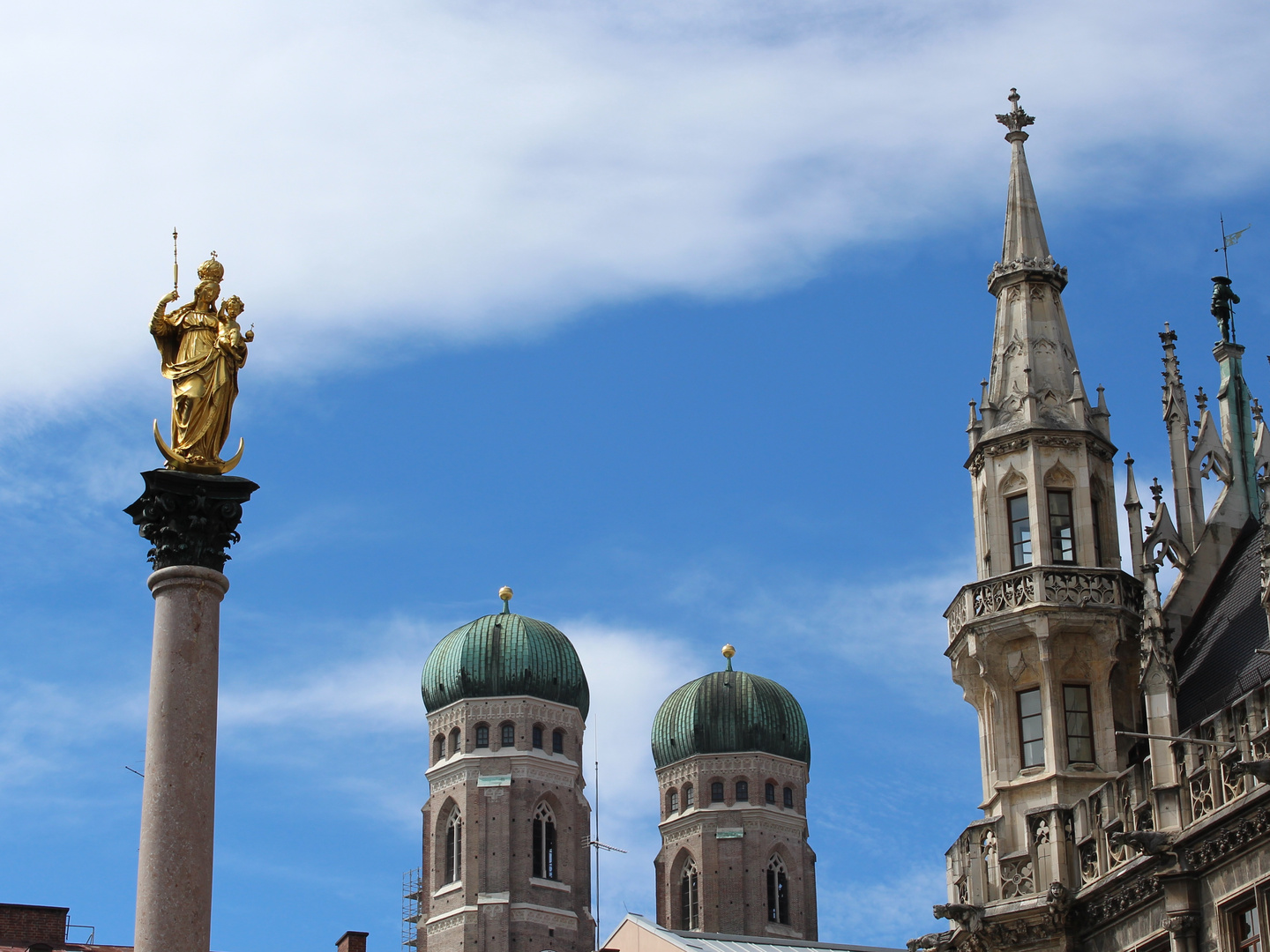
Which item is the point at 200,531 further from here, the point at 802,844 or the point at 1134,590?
the point at 802,844

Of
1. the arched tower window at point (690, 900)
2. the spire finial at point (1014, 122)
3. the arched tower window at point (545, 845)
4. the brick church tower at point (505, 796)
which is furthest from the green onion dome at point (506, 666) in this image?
the spire finial at point (1014, 122)

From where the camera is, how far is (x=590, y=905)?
14538 cm

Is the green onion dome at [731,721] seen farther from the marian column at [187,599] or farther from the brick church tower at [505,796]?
the marian column at [187,599]

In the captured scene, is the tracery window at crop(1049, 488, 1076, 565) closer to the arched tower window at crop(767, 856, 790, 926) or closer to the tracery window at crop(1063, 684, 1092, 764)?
the tracery window at crop(1063, 684, 1092, 764)

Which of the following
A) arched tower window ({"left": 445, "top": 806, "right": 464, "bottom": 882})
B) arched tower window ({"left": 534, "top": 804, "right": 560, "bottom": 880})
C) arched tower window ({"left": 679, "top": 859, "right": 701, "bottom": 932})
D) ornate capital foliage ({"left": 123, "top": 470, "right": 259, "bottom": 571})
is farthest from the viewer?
arched tower window ({"left": 679, "top": 859, "right": 701, "bottom": 932})

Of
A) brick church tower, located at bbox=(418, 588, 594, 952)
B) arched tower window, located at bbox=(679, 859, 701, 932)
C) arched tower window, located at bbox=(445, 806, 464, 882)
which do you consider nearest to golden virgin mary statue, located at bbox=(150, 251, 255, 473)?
brick church tower, located at bbox=(418, 588, 594, 952)

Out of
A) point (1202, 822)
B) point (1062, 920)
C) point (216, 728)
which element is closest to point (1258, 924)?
point (1202, 822)

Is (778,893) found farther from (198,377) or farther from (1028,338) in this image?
(198,377)

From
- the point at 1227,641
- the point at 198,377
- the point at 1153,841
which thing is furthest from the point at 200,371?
the point at 1227,641

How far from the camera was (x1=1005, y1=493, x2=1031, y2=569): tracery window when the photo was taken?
44.2 metres

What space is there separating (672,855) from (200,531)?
424 ft

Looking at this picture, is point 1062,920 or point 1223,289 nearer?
point 1062,920

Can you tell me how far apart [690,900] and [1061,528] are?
4492 inches

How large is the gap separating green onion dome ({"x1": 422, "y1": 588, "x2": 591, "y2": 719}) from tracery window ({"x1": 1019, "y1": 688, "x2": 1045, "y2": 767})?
4141 inches
